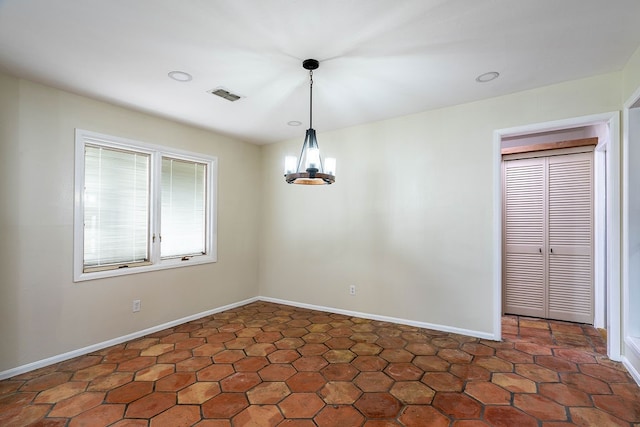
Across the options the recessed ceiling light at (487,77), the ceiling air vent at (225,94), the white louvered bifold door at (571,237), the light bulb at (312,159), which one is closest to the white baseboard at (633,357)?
the white louvered bifold door at (571,237)

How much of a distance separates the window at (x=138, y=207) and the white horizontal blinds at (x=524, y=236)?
4.13 m

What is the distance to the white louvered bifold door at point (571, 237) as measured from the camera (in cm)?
391

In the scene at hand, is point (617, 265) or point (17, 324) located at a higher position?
point (617, 265)

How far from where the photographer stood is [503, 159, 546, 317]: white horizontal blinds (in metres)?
4.18

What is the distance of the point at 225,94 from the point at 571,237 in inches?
176

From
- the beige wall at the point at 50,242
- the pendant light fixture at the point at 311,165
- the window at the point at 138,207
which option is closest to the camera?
the pendant light fixture at the point at 311,165

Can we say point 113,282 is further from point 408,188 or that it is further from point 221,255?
point 408,188

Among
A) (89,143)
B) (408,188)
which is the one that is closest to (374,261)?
(408,188)

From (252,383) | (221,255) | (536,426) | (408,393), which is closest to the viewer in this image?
(536,426)

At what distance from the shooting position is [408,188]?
12.9 feet

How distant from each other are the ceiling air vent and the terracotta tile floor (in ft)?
8.47

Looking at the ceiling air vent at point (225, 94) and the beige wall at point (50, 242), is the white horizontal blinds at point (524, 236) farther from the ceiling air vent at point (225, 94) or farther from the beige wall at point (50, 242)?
the beige wall at point (50, 242)

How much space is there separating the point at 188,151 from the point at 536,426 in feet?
14.4

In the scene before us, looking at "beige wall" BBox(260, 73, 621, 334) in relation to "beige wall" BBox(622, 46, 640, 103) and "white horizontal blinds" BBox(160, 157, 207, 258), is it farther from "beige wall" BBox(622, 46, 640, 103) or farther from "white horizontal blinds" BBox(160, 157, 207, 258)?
"white horizontal blinds" BBox(160, 157, 207, 258)
